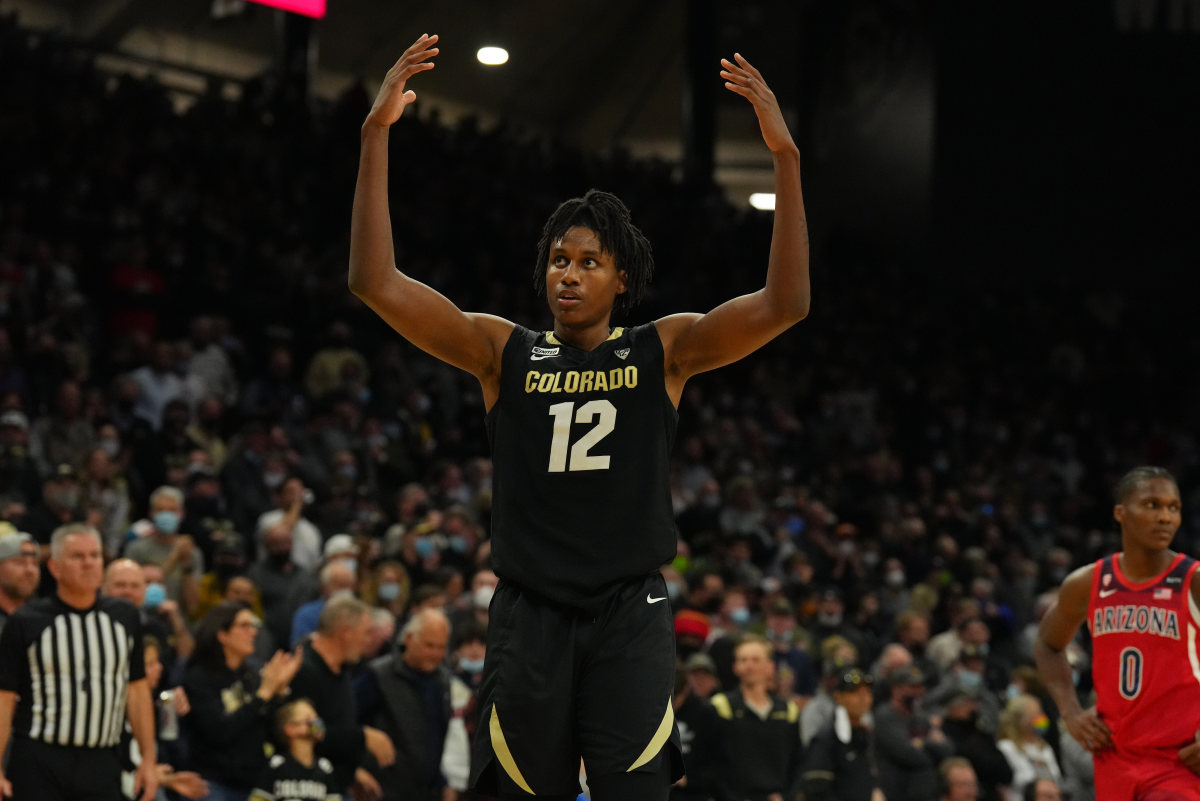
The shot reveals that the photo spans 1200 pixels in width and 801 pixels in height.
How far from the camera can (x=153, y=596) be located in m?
8.78

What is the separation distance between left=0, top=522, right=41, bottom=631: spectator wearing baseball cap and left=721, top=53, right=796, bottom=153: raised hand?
5.10m

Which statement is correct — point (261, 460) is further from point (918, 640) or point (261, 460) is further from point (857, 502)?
point (857, 502)

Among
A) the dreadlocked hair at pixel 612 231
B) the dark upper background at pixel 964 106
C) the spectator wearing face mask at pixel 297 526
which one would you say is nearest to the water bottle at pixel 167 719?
the spectator wearing face mask at pixel 297 526

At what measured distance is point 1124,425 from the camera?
21.2m

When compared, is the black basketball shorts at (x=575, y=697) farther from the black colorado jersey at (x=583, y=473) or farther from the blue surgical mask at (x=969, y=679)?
the blue surgical mask at (x=969, y=679)

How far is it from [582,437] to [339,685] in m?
4.86

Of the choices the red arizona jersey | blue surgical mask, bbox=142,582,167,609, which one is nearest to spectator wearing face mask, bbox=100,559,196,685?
blue surgical mask, bbox=142,582,167,609

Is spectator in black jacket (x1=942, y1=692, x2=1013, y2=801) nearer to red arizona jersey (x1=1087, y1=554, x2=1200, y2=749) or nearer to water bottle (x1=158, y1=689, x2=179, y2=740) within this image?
red arizona jersey (x1=1087, y1=554, x2=1200, y2=749)

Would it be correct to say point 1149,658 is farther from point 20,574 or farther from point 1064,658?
point 20,574

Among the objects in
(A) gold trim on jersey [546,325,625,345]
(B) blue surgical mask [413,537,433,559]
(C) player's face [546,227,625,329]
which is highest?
(C) player's face [546,227,625,329]

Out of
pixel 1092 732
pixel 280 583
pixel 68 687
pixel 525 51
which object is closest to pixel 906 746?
pixel 1092 732

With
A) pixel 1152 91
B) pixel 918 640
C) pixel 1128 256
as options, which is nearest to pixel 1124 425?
pixel 1128 256

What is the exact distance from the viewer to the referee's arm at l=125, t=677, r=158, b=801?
269 inches

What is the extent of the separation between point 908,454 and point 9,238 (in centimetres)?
1139
